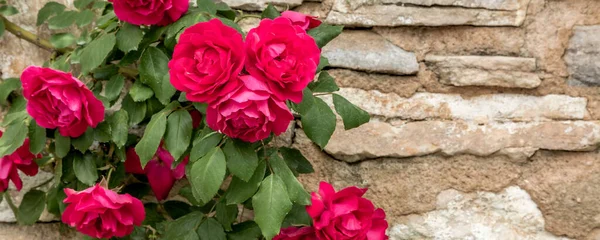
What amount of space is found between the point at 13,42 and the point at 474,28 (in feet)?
3.42

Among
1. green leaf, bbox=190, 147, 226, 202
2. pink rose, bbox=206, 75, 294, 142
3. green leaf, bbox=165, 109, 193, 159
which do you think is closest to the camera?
pink rose, bbox=206, 75, 294, 142

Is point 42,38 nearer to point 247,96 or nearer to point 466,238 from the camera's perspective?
A: point 247,96

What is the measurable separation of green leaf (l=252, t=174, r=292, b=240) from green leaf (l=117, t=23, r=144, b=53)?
0.39 meters

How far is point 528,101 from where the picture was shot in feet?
4.64

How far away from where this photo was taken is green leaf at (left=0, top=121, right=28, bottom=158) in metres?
1.21

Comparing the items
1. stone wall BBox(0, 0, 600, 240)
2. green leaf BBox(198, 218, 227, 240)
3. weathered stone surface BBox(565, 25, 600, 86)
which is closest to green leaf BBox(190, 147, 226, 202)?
green leaf BBox(198, 218, 227, 240)

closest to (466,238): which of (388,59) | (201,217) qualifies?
(388,59)

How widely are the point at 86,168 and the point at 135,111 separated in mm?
152

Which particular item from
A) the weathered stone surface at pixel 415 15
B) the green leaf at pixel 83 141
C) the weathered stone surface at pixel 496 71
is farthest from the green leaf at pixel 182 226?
the weathered stone surface at pixel 496 71

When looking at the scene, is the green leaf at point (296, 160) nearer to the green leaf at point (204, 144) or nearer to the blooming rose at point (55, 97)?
the green leaf at point (204, 144)

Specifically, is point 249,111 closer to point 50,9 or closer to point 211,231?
point 211,231

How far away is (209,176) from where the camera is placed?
1.05 m

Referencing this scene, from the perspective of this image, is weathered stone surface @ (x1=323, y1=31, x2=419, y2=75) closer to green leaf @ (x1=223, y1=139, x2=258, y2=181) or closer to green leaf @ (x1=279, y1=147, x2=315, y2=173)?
green leaf @ (x1=279, y1=147, x2=315, y2=173)

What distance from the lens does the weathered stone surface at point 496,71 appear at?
1391mm
